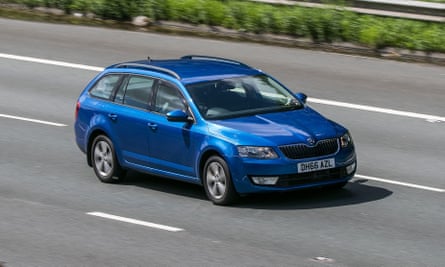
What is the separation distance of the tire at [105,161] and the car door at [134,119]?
0.23 m

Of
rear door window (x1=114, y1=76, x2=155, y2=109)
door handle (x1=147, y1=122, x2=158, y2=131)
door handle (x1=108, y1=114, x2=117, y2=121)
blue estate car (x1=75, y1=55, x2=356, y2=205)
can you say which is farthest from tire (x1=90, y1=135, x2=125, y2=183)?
door handle (x1=147, y1=122, x2=158, y2=131)

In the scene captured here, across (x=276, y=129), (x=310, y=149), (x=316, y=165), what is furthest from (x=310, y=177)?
(x=276, y=129)

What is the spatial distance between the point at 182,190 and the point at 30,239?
276cm

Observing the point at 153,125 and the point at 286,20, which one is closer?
the point at 153,125

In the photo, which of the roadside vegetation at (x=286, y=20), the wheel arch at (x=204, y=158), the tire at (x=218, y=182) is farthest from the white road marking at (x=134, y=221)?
the roadside vegetation at (x=286, y=20)

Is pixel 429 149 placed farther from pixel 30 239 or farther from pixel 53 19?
pixel 53 19

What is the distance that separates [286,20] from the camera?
75.8 ft

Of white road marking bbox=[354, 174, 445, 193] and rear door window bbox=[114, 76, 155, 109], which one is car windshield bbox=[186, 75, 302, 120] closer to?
rear door window bbox=[114, 76, 155, 109]

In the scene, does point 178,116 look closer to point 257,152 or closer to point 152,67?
point 257,152

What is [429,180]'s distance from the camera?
14383 mm

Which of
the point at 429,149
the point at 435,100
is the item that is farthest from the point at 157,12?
the point at 429,149

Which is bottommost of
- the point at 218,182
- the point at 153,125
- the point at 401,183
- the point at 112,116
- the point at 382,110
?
the point at 382,110

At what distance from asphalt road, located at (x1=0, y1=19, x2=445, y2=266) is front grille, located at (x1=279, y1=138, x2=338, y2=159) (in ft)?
1.94

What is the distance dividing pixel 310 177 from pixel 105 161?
3.07m
